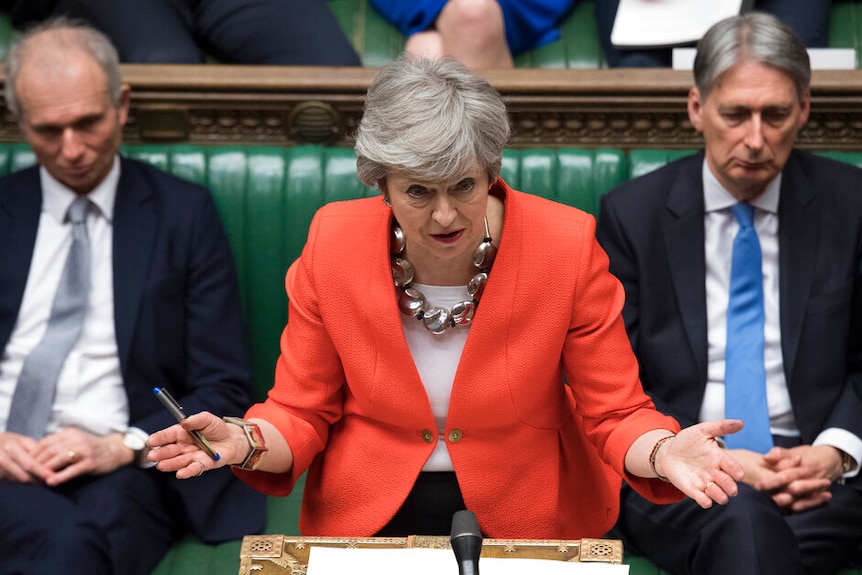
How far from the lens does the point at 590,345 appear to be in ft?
5.97

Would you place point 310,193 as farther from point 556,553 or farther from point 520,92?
point 556,553

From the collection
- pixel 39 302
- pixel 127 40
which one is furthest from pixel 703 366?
pixel 127 40

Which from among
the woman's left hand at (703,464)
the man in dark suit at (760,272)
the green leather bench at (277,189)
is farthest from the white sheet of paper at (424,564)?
the green leather bench at (277,189)

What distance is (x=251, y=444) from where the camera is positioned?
1669mm

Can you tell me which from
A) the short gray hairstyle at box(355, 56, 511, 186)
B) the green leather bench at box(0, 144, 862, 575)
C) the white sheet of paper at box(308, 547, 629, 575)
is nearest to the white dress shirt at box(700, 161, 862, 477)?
the green leather bench at box(0, 144, 862, 575)

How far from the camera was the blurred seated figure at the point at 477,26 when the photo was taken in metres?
3.03

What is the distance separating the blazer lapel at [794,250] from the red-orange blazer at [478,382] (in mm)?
582

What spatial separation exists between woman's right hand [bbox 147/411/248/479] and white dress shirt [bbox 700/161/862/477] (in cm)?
112

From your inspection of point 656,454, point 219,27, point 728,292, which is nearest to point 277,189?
point 219,27

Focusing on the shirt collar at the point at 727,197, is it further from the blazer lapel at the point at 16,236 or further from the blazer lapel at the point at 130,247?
the blazer lapel at the point at 16,236

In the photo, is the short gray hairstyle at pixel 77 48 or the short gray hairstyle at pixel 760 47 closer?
the short gray hairstyle at pixel 760 47

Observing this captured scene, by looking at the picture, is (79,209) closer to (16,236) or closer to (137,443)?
(16,236)

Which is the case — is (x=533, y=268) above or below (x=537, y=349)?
above

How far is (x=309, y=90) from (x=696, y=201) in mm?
986
